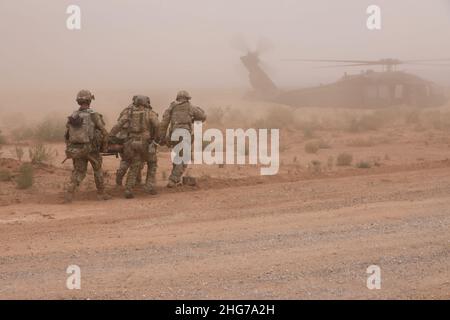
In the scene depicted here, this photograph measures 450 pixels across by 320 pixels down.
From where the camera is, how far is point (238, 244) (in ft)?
21.9

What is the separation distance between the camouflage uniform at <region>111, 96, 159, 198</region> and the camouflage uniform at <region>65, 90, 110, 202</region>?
0.45m

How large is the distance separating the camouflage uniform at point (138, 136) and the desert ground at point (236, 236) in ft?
1.34

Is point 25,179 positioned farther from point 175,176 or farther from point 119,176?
point 175,176

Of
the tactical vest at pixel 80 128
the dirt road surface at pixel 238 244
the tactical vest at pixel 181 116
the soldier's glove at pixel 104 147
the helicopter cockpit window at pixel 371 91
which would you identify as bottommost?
the dirt road surface at pixel 238 244

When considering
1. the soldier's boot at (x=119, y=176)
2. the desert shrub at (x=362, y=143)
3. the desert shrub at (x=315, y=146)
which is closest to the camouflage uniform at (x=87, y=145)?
the soldier's boot at (x=119, y=176)

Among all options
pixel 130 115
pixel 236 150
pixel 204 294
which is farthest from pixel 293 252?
pixel 236 150

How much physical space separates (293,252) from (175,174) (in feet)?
15.8

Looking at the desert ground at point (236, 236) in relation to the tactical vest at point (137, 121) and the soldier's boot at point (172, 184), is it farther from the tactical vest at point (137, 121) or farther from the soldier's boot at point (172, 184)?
the tactical vest at point (137, 121)

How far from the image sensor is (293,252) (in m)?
6.30

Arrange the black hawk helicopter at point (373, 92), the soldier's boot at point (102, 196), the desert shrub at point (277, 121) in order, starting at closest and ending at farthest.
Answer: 1. the soldier's boot at point (102, 196)
2. the desert shrub at point (277, 121)
3. the black hawk helicopter at point (373, 92)

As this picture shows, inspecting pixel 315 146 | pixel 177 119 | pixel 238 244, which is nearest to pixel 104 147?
pixel 177 119

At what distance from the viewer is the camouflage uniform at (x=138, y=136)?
9.82 meters

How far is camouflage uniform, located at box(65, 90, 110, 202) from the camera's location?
9359 millimetres

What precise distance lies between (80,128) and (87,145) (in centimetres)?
29
